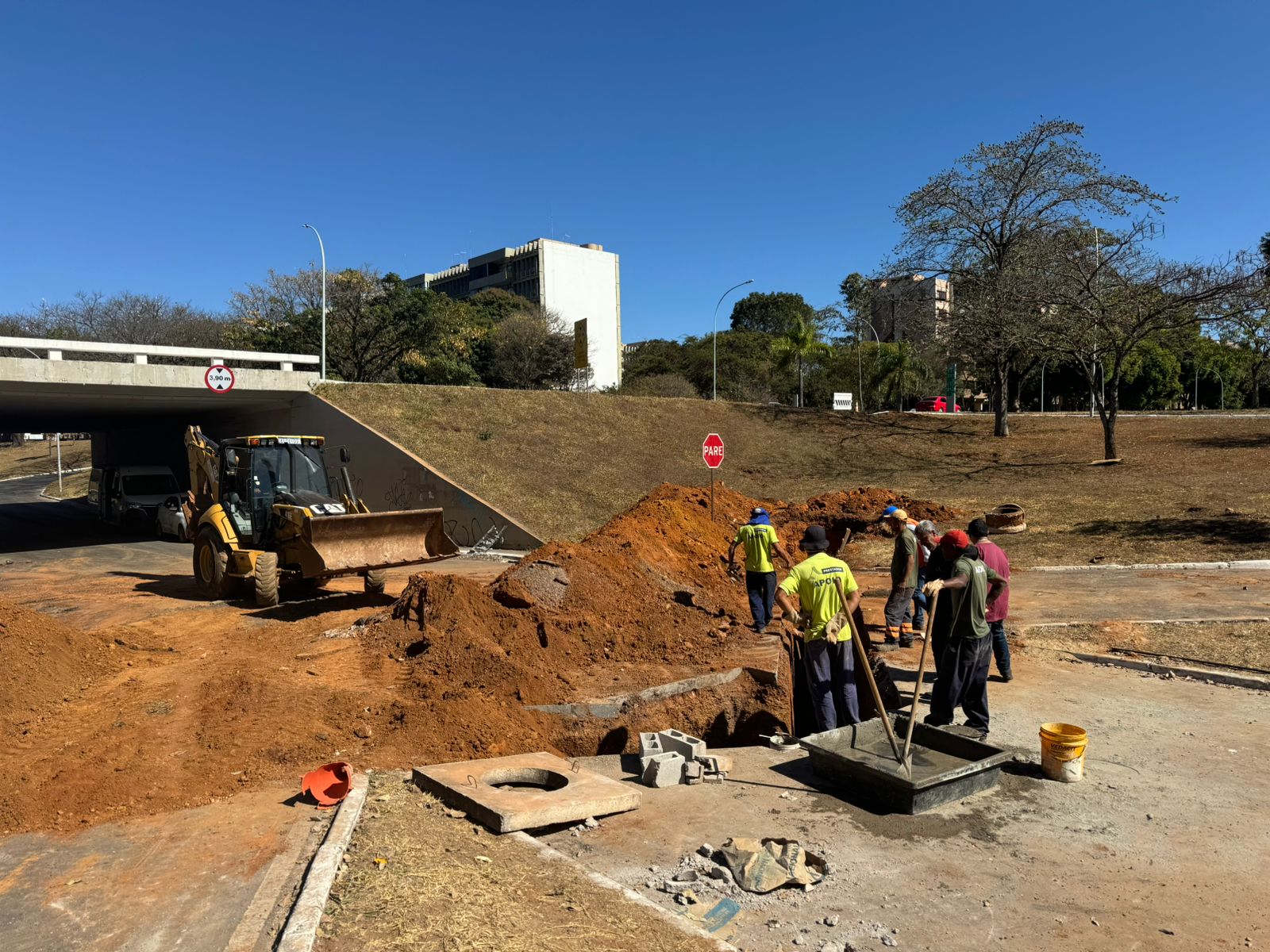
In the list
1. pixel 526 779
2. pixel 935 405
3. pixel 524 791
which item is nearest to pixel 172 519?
pixel 526 779

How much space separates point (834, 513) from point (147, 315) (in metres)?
53.6

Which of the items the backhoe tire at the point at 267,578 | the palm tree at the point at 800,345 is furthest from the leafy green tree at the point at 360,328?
the backhoe tire at the point at 267,578

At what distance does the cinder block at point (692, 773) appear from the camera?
6.22m

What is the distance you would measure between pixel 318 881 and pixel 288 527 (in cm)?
901

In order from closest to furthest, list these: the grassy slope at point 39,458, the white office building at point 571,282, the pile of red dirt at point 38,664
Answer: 1. the pile of red dirt at point 38,664
2. the grassy slope at point 39,458
3. the white office building at point 571,282

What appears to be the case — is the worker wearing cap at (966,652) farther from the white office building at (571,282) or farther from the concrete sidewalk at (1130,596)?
the white office building at (571,282)

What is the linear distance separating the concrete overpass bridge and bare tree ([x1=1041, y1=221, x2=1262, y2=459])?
17150 millimetres

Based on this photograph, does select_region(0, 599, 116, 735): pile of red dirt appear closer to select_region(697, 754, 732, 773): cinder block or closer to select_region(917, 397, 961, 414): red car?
select_region(697, 754, 732, 773): cinder block

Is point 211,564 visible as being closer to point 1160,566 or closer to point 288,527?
point 288,527

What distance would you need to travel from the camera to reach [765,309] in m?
92.3

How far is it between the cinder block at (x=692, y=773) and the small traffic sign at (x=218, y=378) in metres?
20.3

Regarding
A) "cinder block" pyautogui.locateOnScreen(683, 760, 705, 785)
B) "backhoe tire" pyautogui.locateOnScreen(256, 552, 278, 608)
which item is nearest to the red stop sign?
"backhoe tire" pyautogui.locateOnScreen(256, 552, 278, 608)

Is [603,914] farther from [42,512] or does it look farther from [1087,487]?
[42,512]

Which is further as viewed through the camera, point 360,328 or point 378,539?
point 360,328
